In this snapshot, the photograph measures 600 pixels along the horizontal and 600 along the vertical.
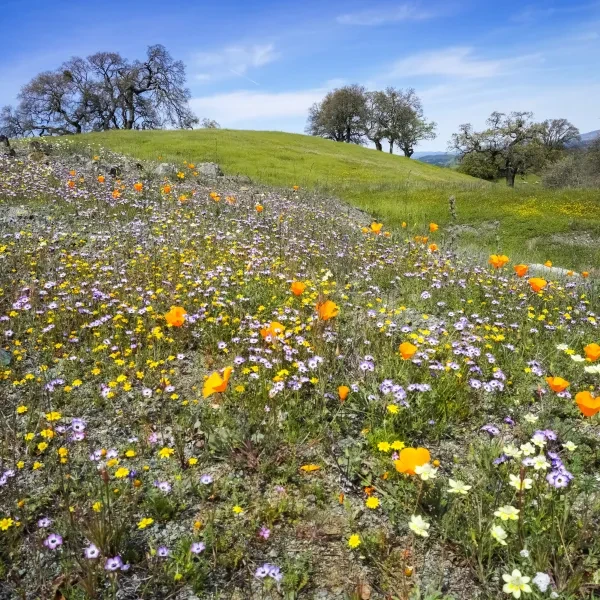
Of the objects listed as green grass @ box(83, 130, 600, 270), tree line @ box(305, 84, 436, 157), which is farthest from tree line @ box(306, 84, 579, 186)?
green grass @ box(83, 130, 600, 270)

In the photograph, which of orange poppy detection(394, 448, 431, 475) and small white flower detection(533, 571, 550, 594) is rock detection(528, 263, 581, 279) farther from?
small white flower detection(533, 571, 550, 594)

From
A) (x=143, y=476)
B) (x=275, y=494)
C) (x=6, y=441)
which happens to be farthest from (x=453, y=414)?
(x=6, y=441)

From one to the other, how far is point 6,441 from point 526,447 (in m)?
4.24

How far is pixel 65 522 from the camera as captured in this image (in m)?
3.08

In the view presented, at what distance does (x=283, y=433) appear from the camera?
4.20 meters

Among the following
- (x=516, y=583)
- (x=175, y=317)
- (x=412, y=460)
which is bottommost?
(x=516, y=583)

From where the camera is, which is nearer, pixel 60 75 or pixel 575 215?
pixel 575 215

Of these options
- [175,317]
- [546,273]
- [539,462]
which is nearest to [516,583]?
[539,462]

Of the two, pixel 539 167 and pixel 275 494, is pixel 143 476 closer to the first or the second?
pixel 275 494

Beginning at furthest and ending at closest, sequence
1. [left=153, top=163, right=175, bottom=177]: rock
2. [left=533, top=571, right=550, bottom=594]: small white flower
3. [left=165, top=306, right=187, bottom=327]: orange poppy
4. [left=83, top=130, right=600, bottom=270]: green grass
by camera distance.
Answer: [left=153, top=163, right=175, bottom=177]: rock, [left=83, top=130, right=600, bottom=270]: green grass, [left=165, top=306, right=187, bottom=327]: orange poppy, [left=533, top=571, right=550, bottom=594]: small white flower

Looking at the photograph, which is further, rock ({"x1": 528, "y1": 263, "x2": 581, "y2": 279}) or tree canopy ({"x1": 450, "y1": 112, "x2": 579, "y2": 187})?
tree canopy ({"x1": 450, "y1": 112, "x2": 579, "y2": 187})

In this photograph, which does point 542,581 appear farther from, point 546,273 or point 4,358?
point 546,273

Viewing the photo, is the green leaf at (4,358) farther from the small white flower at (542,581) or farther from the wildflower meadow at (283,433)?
the small white flower at (542,581)

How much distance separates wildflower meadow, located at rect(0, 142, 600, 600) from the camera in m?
2.93
